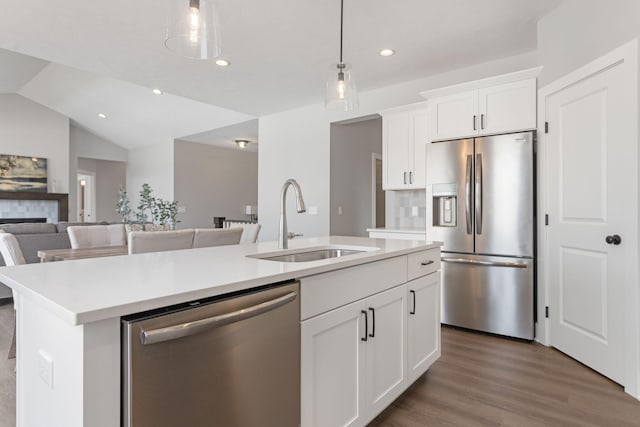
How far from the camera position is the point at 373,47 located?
345 cm

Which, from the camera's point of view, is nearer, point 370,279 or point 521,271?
point 370,279

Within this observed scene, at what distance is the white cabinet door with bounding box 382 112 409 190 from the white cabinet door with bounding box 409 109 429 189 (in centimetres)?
6

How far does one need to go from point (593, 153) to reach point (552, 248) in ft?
2.56

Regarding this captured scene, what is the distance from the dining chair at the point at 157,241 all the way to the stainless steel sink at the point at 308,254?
1.33 meters

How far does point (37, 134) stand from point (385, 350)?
9.66m

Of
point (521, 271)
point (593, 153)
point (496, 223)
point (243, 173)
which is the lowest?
point (521, 271)

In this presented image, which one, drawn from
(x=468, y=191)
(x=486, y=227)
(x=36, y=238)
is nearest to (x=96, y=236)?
(x=36, y=238)

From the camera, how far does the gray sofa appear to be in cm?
414

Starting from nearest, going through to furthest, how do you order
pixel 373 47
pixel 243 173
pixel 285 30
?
1. pixel 285 30
2. pixel 373 47
3. pixel 243 173

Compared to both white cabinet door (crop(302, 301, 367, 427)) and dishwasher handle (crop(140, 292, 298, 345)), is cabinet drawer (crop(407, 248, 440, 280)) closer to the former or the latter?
white cabinet door (crop(302, 301, 367, 427))

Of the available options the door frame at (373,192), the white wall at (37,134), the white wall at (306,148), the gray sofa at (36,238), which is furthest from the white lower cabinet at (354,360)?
the white wall at (37,134)

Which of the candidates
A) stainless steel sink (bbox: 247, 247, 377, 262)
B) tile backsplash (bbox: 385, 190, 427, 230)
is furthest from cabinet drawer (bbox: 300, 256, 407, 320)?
tile backsplash (bbox: 385, 190, 427, 230)

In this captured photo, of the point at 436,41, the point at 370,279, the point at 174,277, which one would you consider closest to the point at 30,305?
the point at 174,277

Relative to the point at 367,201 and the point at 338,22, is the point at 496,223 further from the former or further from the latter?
the point at 367,201
